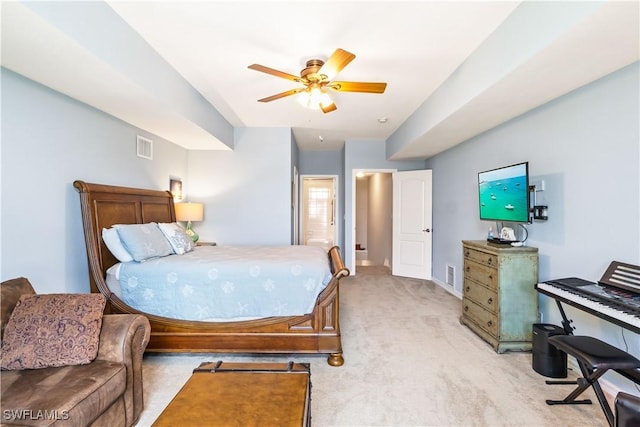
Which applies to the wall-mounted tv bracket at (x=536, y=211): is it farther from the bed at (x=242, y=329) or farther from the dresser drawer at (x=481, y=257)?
the bed at (x=242, y=329)

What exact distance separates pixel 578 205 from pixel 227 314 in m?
3.01

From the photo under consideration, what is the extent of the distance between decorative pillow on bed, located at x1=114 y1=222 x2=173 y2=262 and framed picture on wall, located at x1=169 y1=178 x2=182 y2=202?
137 centimetres

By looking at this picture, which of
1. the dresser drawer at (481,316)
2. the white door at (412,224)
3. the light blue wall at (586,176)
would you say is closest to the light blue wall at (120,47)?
the light blue wall at (586,176)

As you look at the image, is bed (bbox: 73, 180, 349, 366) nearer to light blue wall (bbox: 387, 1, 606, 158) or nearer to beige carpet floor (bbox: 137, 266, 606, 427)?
beige carpet floor (bbox: 137, 266, 606, 427)

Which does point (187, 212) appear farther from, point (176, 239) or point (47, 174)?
point (47, 174)

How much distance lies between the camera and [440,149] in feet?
15.1

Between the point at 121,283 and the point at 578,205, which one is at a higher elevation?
the point at 578,205

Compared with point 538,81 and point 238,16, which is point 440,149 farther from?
point 238,16

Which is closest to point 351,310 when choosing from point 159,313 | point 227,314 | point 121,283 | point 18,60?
point 227,314

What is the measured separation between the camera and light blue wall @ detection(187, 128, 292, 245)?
Result: 15.4ft

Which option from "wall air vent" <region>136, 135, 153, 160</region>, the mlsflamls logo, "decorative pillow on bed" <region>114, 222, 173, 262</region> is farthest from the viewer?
"wall air vent" <region>136, 135, 153, 160</region>

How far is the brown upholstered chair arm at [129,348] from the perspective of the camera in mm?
1607

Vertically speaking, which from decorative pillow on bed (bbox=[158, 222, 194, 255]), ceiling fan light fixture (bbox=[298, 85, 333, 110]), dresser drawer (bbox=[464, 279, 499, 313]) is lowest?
dresser drawer (bbox=[464, 279, 499, 313])

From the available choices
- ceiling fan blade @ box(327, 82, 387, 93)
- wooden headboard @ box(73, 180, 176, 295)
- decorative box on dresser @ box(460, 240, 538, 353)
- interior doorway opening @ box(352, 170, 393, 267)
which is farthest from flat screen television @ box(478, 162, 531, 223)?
wooden headboard @ box(73, 180, 176, 295)
